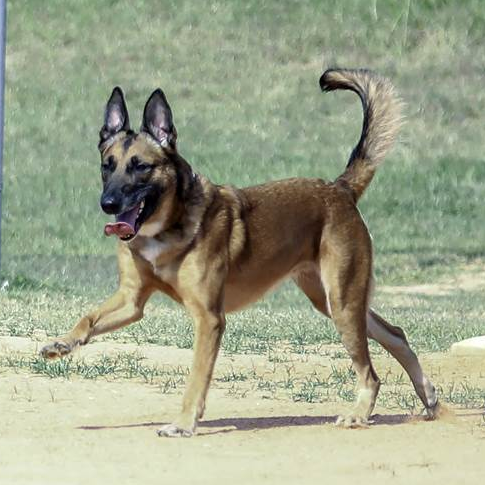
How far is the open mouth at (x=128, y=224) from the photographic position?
25.5 feet

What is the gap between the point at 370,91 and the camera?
924 centimetres

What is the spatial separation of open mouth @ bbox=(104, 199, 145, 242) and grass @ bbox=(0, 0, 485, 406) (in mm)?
9189

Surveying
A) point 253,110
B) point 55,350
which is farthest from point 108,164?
point 253,110

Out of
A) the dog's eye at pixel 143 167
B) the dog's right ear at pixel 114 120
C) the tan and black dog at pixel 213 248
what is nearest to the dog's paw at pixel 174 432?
the tan and black dog at pixel 213 248

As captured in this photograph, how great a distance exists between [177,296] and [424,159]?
2021 cm

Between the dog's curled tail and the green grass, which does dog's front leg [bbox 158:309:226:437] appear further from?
the green grass

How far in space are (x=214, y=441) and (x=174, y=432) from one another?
7.6 inches

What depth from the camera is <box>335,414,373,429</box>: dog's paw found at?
823 centimetres

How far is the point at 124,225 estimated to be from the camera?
781 centimetres

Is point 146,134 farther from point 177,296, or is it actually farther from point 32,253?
point 32,253

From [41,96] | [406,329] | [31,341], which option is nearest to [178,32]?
[41,96]

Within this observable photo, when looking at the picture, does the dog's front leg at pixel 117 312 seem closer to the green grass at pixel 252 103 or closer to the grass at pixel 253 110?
the grass at pixel 253 110

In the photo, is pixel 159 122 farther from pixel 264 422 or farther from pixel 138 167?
pixel 264 422

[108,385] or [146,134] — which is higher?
[146,134]
